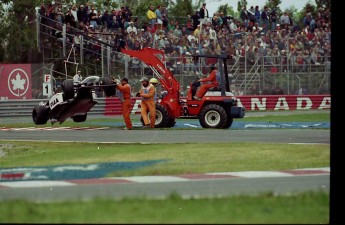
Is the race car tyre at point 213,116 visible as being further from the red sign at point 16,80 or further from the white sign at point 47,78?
the red sign at point 16,80

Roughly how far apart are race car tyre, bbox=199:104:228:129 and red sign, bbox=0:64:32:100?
10.0 meters

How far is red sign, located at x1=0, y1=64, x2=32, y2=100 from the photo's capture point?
3028 cm

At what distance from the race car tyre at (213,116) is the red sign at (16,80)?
32.9 feet

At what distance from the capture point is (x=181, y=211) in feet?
21.7

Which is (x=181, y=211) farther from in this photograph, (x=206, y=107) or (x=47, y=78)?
(x=47, y=78)

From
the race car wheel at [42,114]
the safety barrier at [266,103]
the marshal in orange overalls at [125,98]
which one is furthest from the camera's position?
the safety barrier at [266,103]

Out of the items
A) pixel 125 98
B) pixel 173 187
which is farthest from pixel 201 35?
pixel 173 187

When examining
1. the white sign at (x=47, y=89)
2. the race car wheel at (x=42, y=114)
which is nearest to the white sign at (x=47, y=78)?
the white sign at (x=47, y=89)

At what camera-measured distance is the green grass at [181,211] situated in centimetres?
595

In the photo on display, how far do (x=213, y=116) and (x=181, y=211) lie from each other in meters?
15.6

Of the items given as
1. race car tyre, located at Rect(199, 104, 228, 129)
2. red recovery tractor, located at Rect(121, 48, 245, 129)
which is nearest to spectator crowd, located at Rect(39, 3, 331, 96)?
red recovery tractor, located at Rect(121, 48, 245, 129)

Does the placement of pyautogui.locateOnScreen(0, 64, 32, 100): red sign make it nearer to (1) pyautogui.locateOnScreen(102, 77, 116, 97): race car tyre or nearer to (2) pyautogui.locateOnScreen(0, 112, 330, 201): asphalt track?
(1) pyautogui.locateOnScreen(102, 77, 116, 97): race car tyre
